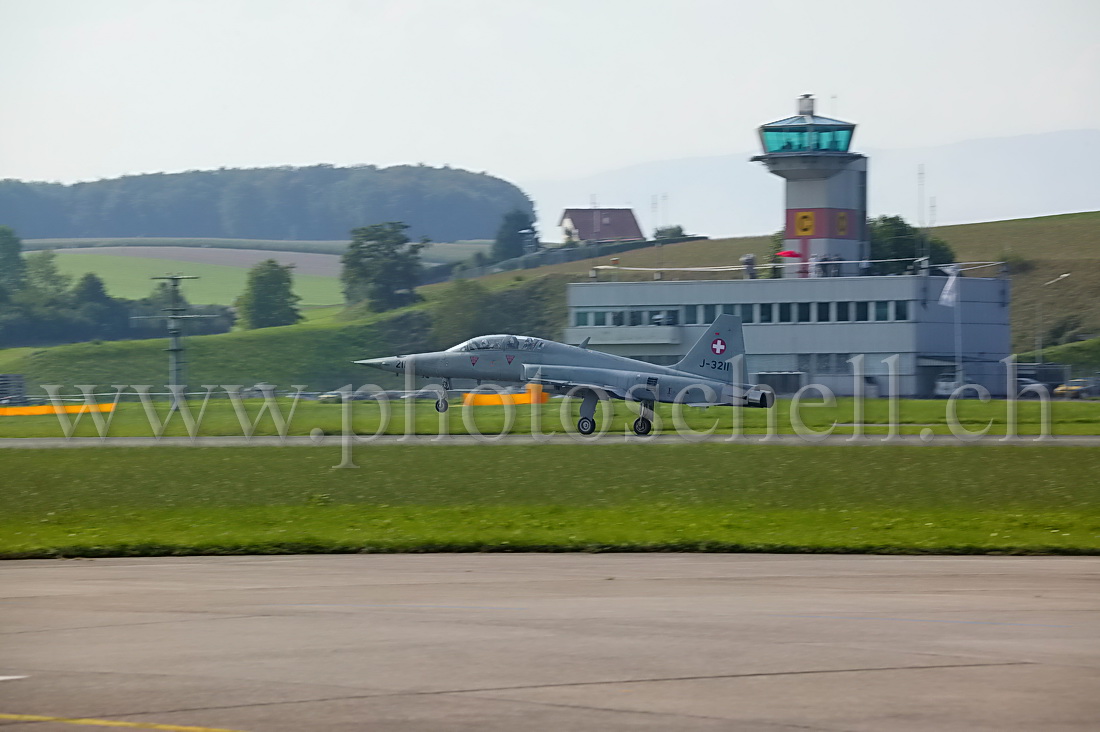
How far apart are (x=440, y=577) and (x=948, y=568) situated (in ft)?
19.7

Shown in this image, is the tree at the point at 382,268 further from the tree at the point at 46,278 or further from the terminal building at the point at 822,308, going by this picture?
the terminal building at the point at 822,308

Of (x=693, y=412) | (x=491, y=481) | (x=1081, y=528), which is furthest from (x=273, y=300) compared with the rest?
(x=1081, y=528)

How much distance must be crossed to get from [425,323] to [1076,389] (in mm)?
55043

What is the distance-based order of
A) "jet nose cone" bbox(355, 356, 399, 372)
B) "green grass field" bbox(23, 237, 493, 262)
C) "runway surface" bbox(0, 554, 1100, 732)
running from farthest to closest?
"green grass field" bbox(23, 237, 493, 262) < "jet nose cone" bbox(355, 356, 399, 372) < "runway surface" bbox(0, 554, 1100, 732)

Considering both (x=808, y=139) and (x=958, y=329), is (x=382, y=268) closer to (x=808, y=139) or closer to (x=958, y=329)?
(x=808, y=139)

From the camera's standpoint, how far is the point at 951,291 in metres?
75.0

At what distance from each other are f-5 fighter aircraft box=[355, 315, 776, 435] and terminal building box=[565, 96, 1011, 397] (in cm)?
3183

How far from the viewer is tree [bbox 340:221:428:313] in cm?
12072

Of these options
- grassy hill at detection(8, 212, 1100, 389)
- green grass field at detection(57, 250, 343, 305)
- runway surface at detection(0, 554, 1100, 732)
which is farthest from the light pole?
runway surface at detection(0, 554, 1100, 732)

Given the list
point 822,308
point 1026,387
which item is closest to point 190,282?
point 822,308

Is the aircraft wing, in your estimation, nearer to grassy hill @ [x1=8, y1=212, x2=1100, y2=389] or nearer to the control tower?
the control tower

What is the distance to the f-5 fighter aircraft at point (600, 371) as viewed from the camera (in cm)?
4119

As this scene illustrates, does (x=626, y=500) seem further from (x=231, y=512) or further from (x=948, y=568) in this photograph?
(x=948, y=568)

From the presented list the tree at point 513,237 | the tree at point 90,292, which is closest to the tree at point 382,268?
the tree at point 90,292
